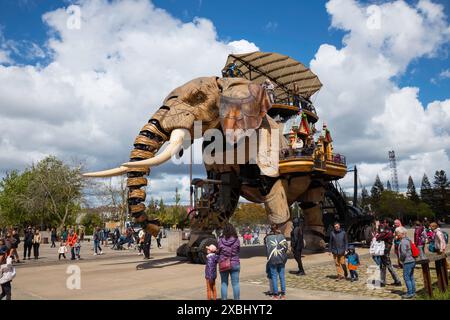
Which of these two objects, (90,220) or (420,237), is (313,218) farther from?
(90,220)

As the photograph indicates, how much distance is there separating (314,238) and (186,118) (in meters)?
8.24

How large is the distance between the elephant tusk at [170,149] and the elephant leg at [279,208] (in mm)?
4229

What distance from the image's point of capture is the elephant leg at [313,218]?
17000mm

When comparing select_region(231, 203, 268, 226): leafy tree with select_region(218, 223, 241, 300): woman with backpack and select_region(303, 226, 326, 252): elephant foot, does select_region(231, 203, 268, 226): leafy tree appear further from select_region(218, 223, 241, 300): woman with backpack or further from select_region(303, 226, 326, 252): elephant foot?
select_region(218, 223, 241, 300): woman with backpack

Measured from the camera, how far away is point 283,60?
27094 mm

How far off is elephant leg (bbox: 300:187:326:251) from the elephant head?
5.26 meters

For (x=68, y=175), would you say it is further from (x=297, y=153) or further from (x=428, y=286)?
(x=428, y=286)

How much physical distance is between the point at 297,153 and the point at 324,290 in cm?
750

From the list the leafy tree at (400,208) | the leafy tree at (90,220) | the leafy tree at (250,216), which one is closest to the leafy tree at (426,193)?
the leafy tree at (400,208)

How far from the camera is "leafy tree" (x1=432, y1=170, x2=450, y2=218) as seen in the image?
8550 cm

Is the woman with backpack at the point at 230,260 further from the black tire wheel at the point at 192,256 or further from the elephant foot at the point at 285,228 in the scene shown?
the elephant foot at the point at 285,228

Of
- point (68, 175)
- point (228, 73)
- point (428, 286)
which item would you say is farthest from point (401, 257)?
point (68, 175)

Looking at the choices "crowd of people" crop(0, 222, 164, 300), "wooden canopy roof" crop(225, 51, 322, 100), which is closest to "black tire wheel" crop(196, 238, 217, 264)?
"crowd of people" crop(0, 222, 164, 300)

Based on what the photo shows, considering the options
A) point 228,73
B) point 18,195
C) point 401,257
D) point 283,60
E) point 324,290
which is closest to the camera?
point 401,257
